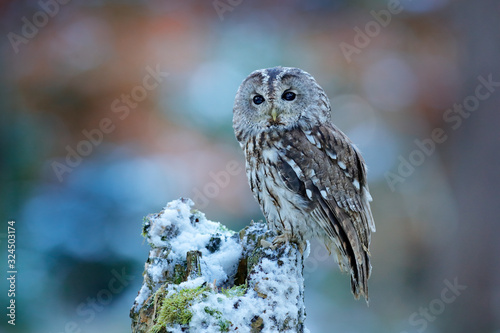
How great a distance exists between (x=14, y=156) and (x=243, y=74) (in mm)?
2125

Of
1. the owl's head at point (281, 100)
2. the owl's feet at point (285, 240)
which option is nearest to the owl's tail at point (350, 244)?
the owl's feet at point (285, 240)

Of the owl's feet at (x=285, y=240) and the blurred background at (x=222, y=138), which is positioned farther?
the blurred background at (x=222, y=138)

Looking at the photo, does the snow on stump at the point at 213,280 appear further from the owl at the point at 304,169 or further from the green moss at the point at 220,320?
the owl at the point at 304,169

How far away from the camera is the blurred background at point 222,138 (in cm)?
406

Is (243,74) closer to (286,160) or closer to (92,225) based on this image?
(92,225)

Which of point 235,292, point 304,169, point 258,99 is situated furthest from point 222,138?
point 235,292

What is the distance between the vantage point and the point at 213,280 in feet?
5.05

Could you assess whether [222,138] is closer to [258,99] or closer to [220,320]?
[258,99]

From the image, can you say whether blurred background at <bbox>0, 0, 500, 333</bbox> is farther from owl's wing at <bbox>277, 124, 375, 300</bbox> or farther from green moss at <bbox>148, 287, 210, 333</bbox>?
green moss at <bbox>148, 287, 210, 333</bbox>

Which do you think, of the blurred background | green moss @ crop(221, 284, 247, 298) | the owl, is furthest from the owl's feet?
the blurred background

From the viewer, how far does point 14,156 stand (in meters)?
4.14

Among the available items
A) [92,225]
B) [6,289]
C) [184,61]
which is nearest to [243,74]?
[184,61]

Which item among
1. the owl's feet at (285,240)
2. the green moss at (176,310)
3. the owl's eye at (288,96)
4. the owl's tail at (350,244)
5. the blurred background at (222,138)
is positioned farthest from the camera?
the blurred background at (222,138)

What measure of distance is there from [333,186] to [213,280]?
688 millimetres
